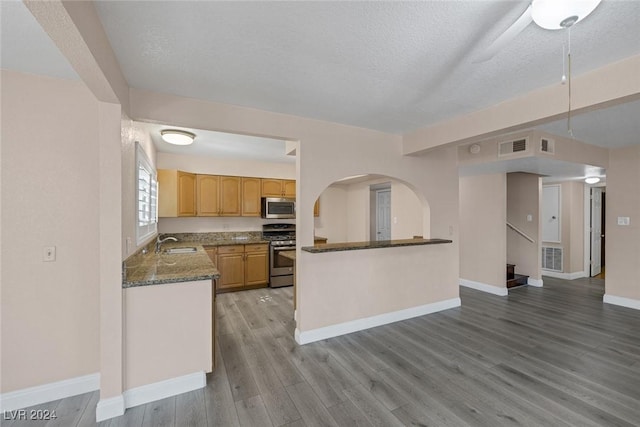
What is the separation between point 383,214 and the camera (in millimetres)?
7082

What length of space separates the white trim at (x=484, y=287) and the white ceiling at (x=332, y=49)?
3.14m

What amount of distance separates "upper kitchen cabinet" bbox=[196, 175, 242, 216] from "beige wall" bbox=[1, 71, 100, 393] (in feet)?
9.38

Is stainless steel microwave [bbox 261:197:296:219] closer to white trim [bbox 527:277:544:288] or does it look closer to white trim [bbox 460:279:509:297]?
white trim [bbox 460:279:509:297]

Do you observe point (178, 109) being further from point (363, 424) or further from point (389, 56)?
point (363, 424)

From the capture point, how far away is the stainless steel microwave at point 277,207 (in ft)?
18.0

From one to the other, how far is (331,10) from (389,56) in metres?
0.58

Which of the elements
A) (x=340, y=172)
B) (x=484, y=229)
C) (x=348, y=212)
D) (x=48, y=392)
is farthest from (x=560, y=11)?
(x=348, y=212)

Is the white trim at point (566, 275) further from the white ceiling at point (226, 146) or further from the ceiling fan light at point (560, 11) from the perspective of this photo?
the ceiling fan light at point (560, 11)

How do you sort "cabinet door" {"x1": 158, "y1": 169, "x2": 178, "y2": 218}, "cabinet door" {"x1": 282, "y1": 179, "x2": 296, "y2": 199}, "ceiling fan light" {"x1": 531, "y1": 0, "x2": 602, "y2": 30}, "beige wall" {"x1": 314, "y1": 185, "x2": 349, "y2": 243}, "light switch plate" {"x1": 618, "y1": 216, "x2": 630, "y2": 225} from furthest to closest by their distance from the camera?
"beige wall" {"x1": 314, "y1": 185, "x2": 349, "y2": 243} → "cabinet door" {"x1": 282, "y1": 179, "x2": 296, "y2": 199} → "cabinet door" {"x1": 158, "y1": 169, "x2": 178, "y2": 218} → "light switch plate" {"x1": 618, "y1": 216, "x2": 630, "y2": 225} → "ceiling fan light" {"x1": 531, "y1": 0, "x2": 602, "y2": 30}

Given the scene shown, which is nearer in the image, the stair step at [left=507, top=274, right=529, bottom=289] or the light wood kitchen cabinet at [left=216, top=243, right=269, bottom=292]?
the light wood kitchen cabinet at [left=216, top=243, right=269, bottom=292]

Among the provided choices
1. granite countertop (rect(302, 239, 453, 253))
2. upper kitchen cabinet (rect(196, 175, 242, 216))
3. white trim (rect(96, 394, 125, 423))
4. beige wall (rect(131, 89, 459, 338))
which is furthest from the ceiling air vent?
white trim (rect(96, 394, 125, 423))

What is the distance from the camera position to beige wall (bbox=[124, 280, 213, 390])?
2.04m

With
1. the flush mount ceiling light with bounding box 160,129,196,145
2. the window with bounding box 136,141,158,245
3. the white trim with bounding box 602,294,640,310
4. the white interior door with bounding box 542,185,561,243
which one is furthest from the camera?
the white interior door with bounding box 542,185,561,243

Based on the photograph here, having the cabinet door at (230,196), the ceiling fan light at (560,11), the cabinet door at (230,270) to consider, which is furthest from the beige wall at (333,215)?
the ceiling fan light at (560,11)
